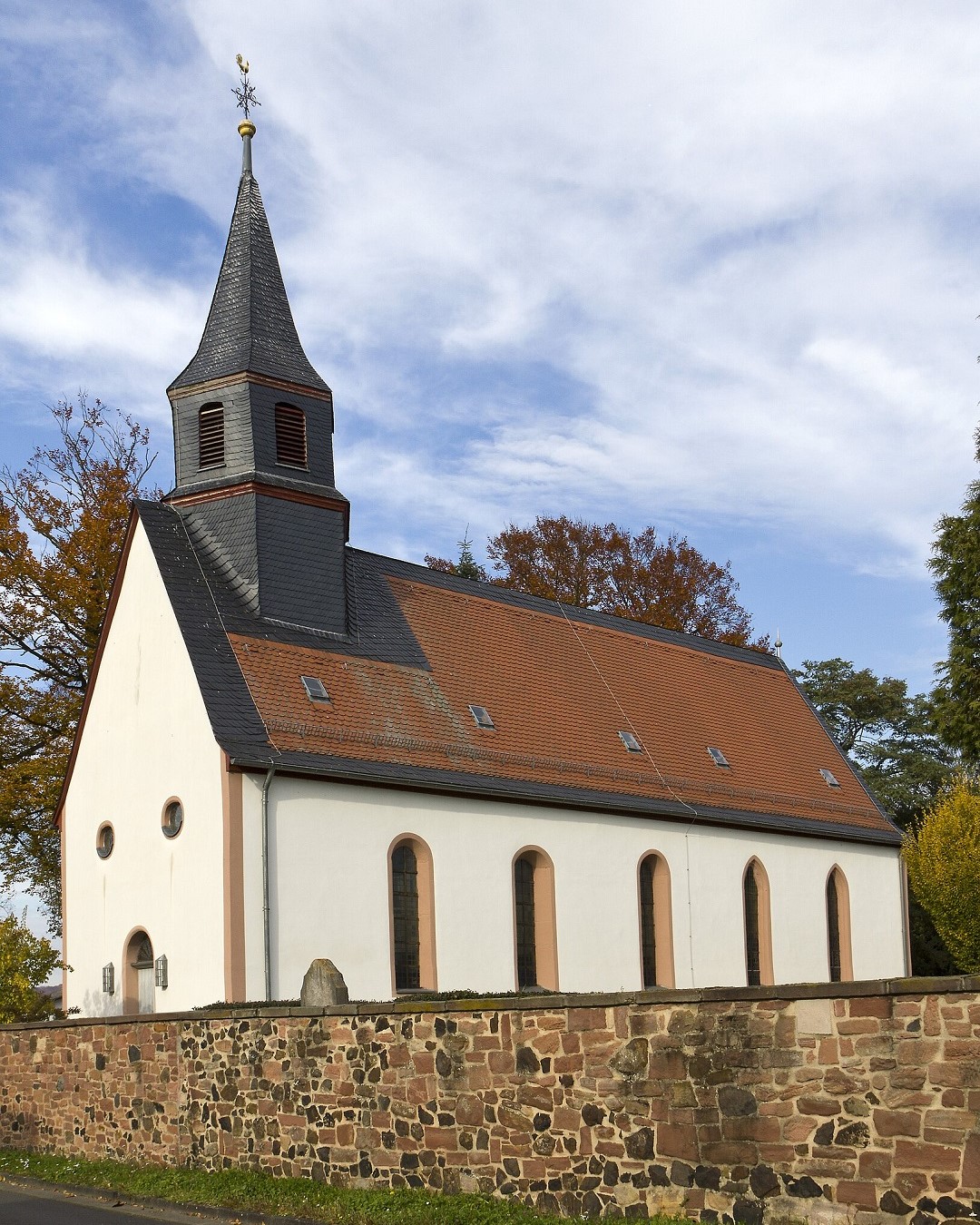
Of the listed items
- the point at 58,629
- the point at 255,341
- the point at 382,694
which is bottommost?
the point at 382,694

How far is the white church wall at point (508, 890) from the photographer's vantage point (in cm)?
2114

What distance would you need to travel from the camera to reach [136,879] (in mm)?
22484

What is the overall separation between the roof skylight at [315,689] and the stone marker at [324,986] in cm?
866

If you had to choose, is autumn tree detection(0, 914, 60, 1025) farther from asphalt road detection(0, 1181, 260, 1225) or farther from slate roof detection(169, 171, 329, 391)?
slate roof detection(169, 171, 329, 391)

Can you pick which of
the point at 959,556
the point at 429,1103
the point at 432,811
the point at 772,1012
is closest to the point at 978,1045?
the point at 772,1012

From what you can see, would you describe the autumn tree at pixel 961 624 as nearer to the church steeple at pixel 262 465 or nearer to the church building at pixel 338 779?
the church building at pixel 338 779

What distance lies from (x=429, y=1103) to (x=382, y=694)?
12474 millimetres

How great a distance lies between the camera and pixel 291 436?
25.5 metres

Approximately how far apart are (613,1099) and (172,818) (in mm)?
12511

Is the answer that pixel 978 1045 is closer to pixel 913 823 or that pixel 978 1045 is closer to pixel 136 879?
pixel 136 879

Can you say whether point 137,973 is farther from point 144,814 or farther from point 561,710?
point 561,710

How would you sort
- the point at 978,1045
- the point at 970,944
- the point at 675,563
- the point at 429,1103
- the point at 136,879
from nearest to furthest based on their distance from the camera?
the point at 978,1045
the point at 429,1103
the point at 136,879
the point at 970,944
the point at 675,563

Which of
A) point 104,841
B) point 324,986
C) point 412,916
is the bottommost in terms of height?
point 324,986

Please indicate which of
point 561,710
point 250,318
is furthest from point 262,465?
point 561,710
